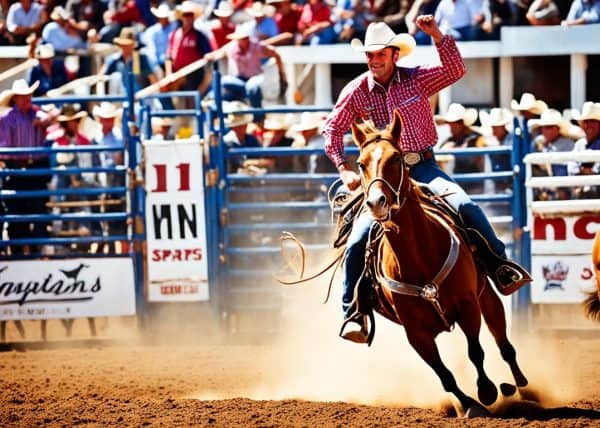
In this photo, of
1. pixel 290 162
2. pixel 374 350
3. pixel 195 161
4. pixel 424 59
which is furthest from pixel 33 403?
pixel 424 59

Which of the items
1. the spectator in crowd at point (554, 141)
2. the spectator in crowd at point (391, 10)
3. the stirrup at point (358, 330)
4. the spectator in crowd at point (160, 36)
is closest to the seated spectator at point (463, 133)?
the spectator in crowd at point (554, 141)

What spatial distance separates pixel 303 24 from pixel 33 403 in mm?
7132

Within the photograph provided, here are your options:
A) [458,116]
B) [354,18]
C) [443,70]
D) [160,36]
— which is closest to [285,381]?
[443,70]

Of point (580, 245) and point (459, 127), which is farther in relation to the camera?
point (459, 127)

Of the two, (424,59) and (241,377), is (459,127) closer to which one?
(424,59)

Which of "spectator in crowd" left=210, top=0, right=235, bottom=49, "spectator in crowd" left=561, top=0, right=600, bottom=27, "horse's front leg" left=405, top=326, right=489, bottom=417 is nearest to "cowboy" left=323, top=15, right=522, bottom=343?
"horse's front leg" left=405, top=326, right=489, bottom=417

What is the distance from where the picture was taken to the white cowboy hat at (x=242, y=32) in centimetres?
1216

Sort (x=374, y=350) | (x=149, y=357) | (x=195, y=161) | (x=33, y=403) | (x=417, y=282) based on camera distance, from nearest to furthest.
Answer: (x=417, y=282)
(x=33, y=403)
(x=374, y=350)
(x=149, y=357)
(x=195, y=161)

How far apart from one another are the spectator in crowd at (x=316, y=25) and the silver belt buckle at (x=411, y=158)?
256 inches

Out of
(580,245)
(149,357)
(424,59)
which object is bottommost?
(149,357)

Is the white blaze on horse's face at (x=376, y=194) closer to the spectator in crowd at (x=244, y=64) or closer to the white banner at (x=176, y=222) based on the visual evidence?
the white banner at (x=176, y=222)

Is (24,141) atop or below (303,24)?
below

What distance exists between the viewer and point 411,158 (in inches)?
260

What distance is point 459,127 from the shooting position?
10383 millimetres
